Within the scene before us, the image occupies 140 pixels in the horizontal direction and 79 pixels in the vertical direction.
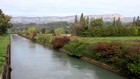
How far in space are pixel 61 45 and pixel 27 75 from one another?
823 inches

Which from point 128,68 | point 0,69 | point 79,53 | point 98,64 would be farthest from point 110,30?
point 0,69

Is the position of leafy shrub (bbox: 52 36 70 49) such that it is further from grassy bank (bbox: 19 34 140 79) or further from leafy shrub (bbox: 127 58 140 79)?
leafy shrub (bbox: 127 58 140 79)

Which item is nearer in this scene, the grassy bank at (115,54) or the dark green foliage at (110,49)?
the grassy bank at (115,54)

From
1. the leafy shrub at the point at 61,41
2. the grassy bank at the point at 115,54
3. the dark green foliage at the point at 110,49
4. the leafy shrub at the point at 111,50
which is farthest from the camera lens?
the leafy shrub at the point at 61,41

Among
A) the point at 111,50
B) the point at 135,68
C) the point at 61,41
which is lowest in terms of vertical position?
the point at 135,68

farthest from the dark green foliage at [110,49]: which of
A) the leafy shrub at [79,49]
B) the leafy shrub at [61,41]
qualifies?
the leafy shrub at [61,41]

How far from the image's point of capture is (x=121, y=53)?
22844 millimetres

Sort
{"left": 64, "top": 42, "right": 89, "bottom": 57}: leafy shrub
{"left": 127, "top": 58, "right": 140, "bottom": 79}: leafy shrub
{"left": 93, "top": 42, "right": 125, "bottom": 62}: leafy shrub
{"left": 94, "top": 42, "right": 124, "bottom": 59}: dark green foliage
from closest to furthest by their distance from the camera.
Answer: {"left": 127, "top": 58, "right": 140, "bottom": 79}: leafy shrub, {"left": 93, "top": 42, "right": 125, "bottom": 62}: leafy shrub, {"left": 94, "top": 42, "right": 124, "bottom": 59}: dark green foliage, {"left": 64, "top": 42, "right": 89, "bottom": 57}: leafy shrub

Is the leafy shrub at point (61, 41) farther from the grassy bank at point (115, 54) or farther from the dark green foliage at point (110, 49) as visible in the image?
the dark green foliage at point (110, 49)

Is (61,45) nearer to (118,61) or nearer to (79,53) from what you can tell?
(79,53)

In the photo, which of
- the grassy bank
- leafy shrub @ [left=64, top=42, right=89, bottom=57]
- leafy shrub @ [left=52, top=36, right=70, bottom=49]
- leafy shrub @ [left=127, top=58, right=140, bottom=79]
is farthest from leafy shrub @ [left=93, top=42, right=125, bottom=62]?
leafy shrub @ [left=52, top=36, right=70, bottom=49]

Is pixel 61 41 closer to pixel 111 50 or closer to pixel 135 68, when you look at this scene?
pixel 111 50

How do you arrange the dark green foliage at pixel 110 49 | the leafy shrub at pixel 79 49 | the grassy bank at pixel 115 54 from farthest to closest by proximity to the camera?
1. the leafy shrub at pixel 79 49
2. the dark green foliage at pixel 110 49
3. the grassy bank at pixel 115 54

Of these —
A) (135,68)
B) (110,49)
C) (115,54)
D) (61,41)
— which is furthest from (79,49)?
(135,68)
